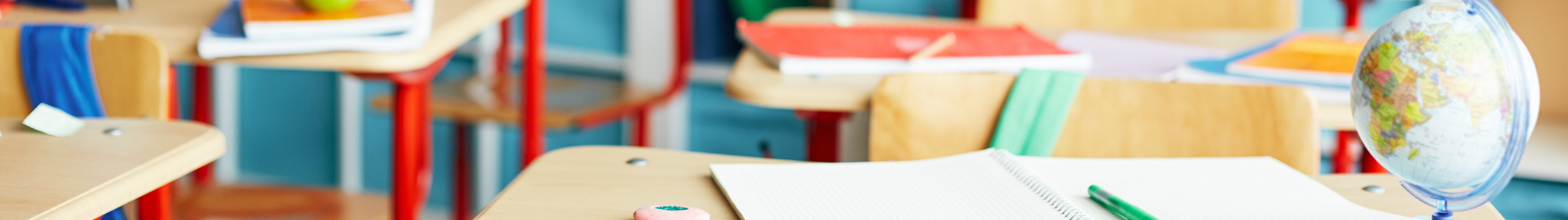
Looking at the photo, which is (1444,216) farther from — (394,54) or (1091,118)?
(394,54)

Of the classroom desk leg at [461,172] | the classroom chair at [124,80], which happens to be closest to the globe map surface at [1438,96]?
the classroom chair at [124,80]

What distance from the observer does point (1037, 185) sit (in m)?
0.73

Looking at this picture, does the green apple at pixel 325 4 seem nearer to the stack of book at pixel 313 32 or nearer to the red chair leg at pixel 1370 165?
the stack of book at pixel 313 32

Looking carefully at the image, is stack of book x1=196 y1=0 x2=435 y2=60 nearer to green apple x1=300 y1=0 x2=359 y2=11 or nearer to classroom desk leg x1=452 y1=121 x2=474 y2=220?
green apple x1=300 y1=0 x2=359 y2=11

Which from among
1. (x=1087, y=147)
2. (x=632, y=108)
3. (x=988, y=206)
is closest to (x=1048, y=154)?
(x=1087, y=147)

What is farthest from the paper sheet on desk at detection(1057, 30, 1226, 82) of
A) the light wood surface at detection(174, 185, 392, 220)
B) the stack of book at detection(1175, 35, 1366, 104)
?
the light wood surface at detection(174, 185, 392, 220)

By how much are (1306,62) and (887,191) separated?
0.75m

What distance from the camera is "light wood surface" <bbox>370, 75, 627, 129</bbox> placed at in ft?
7.47

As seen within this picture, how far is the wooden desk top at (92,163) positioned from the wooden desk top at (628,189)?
234mm

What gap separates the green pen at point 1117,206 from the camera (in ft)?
2.15

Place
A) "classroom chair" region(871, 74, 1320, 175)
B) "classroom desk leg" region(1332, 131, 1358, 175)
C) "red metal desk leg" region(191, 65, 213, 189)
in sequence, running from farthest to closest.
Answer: "red metal desk leg" region(191, 65, 213, 189) → "classroom desk leg" region(1332, 131, 1358, 175) → "classroom chair" region(871, 74, 1320, 175)

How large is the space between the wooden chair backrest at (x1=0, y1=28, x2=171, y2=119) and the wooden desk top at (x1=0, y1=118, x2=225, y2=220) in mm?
197

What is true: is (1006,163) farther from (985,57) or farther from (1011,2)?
(1011,2)

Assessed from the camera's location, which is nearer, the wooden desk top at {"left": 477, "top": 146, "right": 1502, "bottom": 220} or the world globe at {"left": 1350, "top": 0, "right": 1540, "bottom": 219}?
the world globe at {"left": 1350, "top": 0, "right": 1540, "bottom": 219}
